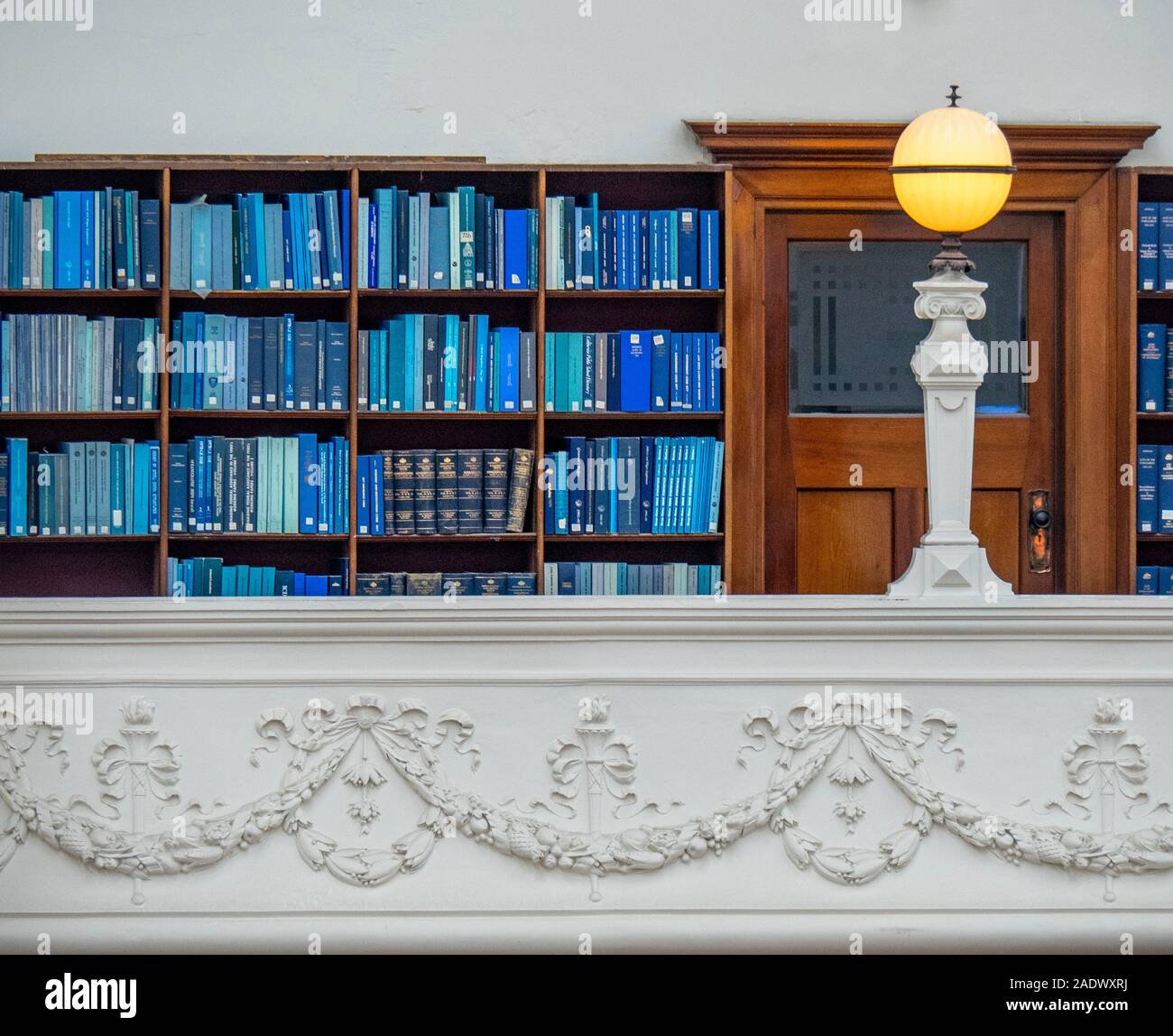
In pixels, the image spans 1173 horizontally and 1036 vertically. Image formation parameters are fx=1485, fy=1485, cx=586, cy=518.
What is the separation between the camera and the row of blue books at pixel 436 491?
4.82m

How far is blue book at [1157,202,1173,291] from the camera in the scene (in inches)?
195

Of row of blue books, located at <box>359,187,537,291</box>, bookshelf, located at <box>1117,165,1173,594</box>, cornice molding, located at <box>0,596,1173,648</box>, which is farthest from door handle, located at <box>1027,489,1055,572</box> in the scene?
cornice molding, located at <box>0,596,1173,648</box>

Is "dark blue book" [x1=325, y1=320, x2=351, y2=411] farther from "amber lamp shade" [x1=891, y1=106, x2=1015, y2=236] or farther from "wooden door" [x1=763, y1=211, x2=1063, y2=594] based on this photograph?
"amber lamp shade" [x1=891, y1=106, x2=1015, y2=236]

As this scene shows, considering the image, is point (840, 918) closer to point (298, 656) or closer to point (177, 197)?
point (298, 656)

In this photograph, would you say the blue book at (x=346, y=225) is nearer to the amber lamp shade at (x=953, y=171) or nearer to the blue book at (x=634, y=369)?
the blue book at (x=634, y=369)

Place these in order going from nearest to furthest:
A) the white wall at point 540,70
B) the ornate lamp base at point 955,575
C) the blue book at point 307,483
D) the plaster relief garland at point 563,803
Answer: the plaster relief garland at point 563,803 < the ornate lamp base at point 955,575 < the blue book at point 307,483 < the white wall at point 540,70

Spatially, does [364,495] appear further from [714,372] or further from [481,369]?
[714,372]

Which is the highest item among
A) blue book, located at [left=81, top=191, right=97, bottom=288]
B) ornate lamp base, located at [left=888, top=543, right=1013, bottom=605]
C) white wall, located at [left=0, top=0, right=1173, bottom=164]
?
white wall, located at [left=0, top=0, right=1173, bottom=164]

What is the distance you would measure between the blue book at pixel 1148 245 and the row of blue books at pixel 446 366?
2.06m

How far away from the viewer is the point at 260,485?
480cm

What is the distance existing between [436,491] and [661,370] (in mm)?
839

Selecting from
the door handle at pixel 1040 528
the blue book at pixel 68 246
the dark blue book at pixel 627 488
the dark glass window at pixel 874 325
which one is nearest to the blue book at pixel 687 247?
the dark glass window at pixel 874 325

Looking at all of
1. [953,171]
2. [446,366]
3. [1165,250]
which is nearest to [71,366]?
[446,366]

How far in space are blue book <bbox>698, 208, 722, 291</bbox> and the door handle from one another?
1354mm
